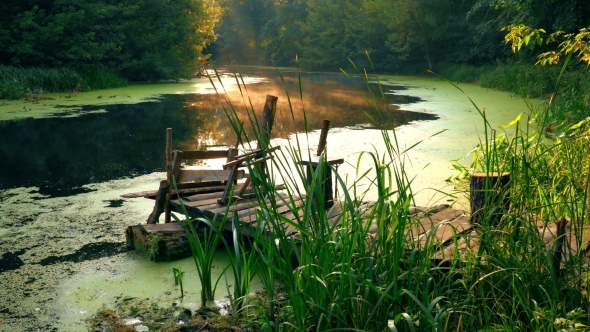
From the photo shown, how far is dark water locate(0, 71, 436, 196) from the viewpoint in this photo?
5973 mm

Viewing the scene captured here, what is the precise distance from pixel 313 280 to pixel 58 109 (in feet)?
32.5

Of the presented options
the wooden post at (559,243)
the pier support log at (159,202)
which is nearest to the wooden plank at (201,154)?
the pier support log at (159,202)

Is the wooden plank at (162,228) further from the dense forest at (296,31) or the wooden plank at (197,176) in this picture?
the dense forest at (296,31)

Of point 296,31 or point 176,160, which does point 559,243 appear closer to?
point 176,160

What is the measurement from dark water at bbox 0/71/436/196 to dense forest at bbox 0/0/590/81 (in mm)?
1952

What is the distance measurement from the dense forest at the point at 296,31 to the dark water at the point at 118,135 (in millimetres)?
1952

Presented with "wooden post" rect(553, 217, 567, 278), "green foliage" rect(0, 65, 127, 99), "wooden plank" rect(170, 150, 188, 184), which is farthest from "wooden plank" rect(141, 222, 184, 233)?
"green foliage" rect(0, 65, 127, 99)

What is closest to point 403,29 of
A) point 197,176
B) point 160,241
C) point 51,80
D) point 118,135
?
point 51,80

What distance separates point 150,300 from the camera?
299 cm

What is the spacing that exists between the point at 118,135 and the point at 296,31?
82.3ft

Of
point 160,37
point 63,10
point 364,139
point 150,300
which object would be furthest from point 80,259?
point 160,37

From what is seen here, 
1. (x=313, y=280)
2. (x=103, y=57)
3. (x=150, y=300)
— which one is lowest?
(x=150, y=300)

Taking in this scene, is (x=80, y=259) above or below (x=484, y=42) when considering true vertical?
below

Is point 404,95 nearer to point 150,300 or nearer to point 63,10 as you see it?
point 63,10
